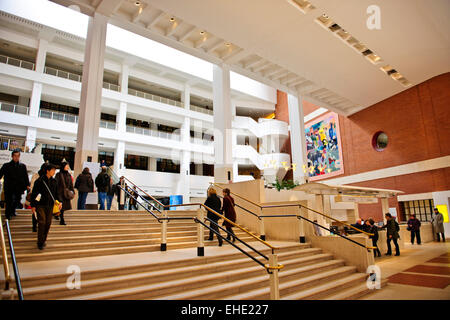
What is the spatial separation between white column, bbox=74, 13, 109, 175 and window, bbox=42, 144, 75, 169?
12.6m

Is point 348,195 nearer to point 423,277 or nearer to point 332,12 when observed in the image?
point 423,277

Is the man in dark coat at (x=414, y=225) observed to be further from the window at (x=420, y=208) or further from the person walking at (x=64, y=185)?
the person walking at (x=64, y=185)

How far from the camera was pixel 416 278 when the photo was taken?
224 inches

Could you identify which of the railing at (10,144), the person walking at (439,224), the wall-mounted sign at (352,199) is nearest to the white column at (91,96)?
the railing at (10,144)

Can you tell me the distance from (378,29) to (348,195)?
6.82 m

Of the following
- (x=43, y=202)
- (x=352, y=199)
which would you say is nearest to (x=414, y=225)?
(x=352, y=199)

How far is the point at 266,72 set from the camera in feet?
52.4

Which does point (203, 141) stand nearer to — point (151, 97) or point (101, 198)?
point (151, 97)

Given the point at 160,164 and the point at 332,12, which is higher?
the point at 332,12

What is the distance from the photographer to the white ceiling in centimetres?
1035

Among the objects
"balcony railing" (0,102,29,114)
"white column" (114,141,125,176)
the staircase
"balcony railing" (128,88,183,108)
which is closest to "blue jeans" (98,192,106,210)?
the staircase

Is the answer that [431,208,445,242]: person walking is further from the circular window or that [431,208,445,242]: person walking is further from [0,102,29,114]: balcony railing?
[0,102,29,114]: balcony railing

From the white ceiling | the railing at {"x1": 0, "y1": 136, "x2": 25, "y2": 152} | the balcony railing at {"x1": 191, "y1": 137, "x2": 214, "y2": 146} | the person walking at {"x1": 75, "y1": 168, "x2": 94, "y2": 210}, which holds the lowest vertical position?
the person walking at {"x1": 75, "y1": 168, "x2": 94, "y2": 210}
